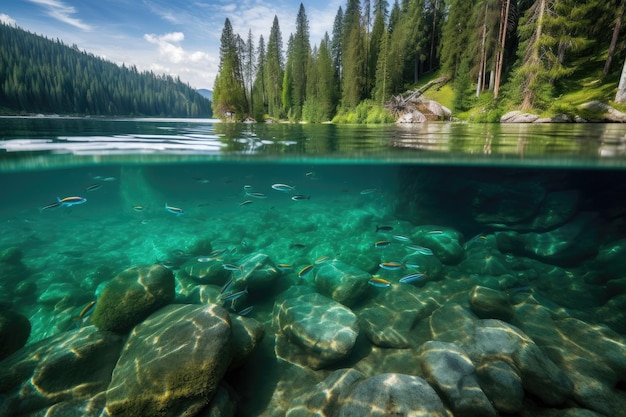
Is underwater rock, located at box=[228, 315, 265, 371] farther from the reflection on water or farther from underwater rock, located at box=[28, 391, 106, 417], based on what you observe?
the reflection on water

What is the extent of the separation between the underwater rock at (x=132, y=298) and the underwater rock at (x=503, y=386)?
6899 mm

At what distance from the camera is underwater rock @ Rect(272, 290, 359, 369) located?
5.62 meters

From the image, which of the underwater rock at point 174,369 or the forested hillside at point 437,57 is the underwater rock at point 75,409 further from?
the forested hillside at point 437,57

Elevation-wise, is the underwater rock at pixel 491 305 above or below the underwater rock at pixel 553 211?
below

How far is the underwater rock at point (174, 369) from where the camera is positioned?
161 inches

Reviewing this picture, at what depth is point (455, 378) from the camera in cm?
451

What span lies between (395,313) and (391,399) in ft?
11.2

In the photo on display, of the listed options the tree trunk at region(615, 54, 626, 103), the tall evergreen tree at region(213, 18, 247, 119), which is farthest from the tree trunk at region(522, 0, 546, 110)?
the tall evergreen tree at region(213, 18, 247, 119)

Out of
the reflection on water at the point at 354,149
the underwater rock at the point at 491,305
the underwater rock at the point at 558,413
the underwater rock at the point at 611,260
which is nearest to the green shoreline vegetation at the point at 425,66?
the reflection on water at the point at 354,149

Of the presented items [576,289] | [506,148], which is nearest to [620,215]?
[576,289]

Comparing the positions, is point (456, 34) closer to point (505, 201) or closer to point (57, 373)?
point (505, 201)

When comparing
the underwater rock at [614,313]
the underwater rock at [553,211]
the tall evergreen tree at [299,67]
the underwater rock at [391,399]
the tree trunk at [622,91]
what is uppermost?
the tall evergreen tree at [299,67]

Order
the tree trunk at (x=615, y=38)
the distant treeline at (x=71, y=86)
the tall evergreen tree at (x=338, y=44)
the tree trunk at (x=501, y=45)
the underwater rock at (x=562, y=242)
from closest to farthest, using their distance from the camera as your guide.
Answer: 1. the underwater rock at (x=562, y=242)
2. the tree trunk at (x=615, y=38)
3. the tree trunk at (x=501, y=45)
4. the tall evergreen tree at (x=338, y=44)
5. the distant treeline at (x=71, y=86)

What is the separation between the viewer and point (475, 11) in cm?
3459
